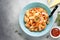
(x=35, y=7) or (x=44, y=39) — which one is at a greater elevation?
(x=35, y=7)

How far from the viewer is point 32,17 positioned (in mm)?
964

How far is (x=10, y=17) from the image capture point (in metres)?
1.01

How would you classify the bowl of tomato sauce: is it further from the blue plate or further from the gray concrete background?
the gray concrete background

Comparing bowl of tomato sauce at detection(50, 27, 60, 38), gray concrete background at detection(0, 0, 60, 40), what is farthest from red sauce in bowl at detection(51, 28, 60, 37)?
gray concrete background at detection(0, 0, 60, 40)

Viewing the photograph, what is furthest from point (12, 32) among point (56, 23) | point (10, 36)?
point (56, 23)

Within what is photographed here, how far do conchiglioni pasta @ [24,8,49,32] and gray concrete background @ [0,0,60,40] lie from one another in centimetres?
7

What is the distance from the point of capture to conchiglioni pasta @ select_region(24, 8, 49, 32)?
96 cm

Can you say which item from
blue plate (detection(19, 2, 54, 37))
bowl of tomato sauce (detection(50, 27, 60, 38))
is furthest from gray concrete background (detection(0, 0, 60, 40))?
bowl of tomato sauce (detection(50, 27, 60, 38))

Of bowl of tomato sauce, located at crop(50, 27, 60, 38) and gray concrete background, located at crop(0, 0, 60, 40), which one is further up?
gray concrete background, located at crop(0, 0, 60, 40)

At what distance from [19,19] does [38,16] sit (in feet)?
0.31

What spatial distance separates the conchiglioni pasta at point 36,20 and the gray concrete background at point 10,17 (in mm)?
67

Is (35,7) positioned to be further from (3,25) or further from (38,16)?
(3,25)

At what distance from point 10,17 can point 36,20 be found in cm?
14

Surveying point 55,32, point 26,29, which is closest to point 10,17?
point 26,29
